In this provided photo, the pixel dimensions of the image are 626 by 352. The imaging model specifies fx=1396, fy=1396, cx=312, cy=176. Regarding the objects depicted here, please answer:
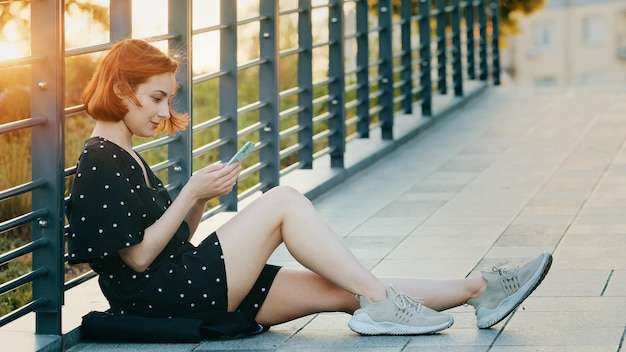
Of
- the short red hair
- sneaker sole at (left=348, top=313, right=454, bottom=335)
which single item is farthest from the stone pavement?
the short red hair

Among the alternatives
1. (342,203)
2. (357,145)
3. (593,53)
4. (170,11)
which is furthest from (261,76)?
(593,53)

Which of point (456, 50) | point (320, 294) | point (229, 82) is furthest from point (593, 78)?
point (320, 294)

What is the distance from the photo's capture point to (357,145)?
1068 cm

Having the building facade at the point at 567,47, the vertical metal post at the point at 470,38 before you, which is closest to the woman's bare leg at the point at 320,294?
the vertical metal post at the point at 470,38

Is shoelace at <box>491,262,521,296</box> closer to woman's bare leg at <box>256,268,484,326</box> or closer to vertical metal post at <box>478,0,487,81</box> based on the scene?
woman's bare leg at <box>256,268,484,326</box>

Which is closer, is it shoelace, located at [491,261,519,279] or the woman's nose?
the woman's nose

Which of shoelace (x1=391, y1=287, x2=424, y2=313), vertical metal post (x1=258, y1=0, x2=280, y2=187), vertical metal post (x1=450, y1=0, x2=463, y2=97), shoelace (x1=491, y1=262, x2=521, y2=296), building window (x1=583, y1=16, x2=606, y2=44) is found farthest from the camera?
building window (x1=583, y1=16, x2=606, y2=44)

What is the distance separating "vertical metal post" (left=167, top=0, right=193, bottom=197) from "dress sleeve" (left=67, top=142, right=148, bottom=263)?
1.92 metres

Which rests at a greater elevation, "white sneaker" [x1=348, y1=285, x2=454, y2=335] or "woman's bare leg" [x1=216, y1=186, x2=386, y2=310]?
"woman's bare leg" [x1=216, y1=186, x2=386, y2=310]

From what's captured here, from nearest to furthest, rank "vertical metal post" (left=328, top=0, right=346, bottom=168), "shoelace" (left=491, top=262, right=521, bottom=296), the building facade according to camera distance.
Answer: "shoelace" (left=491, top=262, right=521, bottom=296) → "vertical metal post" (left=328, top=0, right=346, bottom=168) → the building facade

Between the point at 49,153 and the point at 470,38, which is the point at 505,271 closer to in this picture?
the point at 49,153

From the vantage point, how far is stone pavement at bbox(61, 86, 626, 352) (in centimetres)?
507

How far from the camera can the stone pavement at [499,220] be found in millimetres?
5066

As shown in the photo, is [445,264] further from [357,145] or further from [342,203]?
[357,145]
